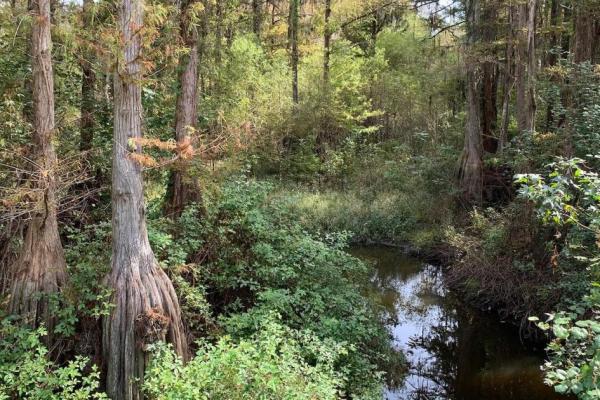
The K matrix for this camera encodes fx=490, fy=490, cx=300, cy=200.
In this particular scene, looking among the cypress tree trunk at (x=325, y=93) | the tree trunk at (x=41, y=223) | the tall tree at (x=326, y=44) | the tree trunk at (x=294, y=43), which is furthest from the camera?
the tree trunk at (x=294, y=43)

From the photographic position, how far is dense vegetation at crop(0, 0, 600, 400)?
4531mm

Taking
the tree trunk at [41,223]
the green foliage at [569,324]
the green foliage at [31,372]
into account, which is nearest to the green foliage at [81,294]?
the tree trunk at [41,223]

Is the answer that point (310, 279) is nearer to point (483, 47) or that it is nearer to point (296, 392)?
point (296, 392)

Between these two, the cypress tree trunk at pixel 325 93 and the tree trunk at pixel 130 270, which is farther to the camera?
the cypress tree trunk at pixel 325 93

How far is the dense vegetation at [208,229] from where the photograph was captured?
453 centimetres

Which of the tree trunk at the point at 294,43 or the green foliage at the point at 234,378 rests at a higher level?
the tree trunk at the point at 294,43

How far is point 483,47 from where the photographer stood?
12031mm

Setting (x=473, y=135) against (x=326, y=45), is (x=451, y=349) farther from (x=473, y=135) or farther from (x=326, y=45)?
(x=326, y=45)

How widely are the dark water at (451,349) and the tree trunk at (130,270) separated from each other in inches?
141

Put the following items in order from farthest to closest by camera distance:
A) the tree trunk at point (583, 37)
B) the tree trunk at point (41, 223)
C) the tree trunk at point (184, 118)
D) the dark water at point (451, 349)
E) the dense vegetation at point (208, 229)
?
1. the tree trunk at point (583, 37)
2. the tree trunk at point (184, 118)
3. the dark water at point (451, 349)
4. the tree trunk at point (41, 223)
5. the dense vegetation at point (208, 229)

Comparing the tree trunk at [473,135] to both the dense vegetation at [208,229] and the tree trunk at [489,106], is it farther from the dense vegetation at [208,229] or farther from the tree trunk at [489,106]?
the tree trunk at [489,106]

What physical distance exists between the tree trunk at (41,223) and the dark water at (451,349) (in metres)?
4.59

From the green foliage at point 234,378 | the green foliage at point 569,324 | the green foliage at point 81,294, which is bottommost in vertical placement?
the green foliage at point 234,378

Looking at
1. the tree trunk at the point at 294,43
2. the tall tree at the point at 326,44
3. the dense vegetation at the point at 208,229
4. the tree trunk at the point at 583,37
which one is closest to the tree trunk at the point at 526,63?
the dense vegetation at the point at 208,229
